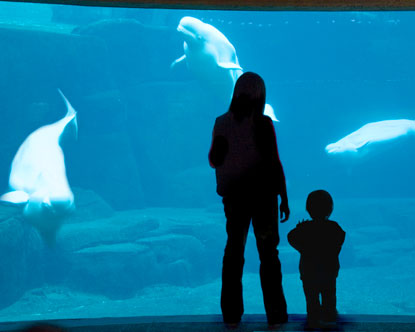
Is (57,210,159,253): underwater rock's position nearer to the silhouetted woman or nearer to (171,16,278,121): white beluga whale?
(171,16,278,121): white beluga whale

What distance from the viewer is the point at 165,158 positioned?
1111 inches

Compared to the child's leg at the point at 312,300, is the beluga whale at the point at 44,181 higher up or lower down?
higher up

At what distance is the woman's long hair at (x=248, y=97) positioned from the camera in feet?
7.92

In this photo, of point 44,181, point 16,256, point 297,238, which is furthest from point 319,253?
point 44,181

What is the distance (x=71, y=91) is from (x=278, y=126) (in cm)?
1772

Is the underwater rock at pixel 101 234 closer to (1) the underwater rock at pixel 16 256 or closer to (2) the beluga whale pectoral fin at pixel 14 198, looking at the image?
(1) the underwater rock at pixel 16 256

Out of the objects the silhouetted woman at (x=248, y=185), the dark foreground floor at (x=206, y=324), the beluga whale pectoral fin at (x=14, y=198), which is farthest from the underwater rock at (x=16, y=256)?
the silhouetted woman at (x=248, y=185)

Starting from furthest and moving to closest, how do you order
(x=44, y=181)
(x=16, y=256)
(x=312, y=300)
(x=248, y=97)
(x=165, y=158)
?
(x=165, y=158), (x=44, y=181), (x=16, y=256), (x=312, y=300), (x=248, y=97)

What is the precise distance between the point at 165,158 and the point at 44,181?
14.7 metres

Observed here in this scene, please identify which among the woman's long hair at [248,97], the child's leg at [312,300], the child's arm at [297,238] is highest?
the woman's long hair at [248,97]

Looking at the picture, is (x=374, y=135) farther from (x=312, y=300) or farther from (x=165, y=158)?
(x=312, y=300)

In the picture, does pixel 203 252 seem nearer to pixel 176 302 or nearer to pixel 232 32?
pixel 176 302

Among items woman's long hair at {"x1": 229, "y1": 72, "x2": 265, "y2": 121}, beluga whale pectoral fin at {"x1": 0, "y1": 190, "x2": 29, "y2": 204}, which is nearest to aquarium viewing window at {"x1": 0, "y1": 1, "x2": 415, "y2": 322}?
beluga whale pectoral fin at {"x1": 0, "y1": 190, "x2": 29, "y2": 204}

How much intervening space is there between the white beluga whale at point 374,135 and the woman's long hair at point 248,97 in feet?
53.9
